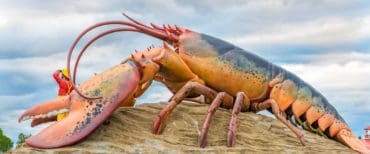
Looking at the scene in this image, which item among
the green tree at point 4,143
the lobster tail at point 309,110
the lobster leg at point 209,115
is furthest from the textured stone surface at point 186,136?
the green tree at point 4,143

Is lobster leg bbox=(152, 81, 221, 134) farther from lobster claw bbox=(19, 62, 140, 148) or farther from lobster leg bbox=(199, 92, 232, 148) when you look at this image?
lobster claw bbox=(19, 62, 140, 148)

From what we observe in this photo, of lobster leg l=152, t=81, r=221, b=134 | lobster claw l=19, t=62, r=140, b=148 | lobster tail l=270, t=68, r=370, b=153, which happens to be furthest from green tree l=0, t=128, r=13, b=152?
lobster leg l=152, t=81, r=221, b=134

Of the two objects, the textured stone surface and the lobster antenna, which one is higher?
the lobster antenna

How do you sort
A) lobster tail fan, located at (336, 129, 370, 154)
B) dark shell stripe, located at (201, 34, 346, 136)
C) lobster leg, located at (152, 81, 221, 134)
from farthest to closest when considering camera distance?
lobster tail fan, located at (336, 129, 370, 154), dark shell stripe, located at (201, 34, 346, 136), lobster leg, located at (152, 81, 221, 134)

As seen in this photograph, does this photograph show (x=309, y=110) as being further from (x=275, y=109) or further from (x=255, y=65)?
(x=255, y=65)

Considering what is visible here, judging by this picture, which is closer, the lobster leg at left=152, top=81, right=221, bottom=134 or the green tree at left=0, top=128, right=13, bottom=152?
the lobster leg at left=152, top=81, right=221, bottom=134

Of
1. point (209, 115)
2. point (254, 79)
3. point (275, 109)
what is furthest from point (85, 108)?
point (275, 109)
